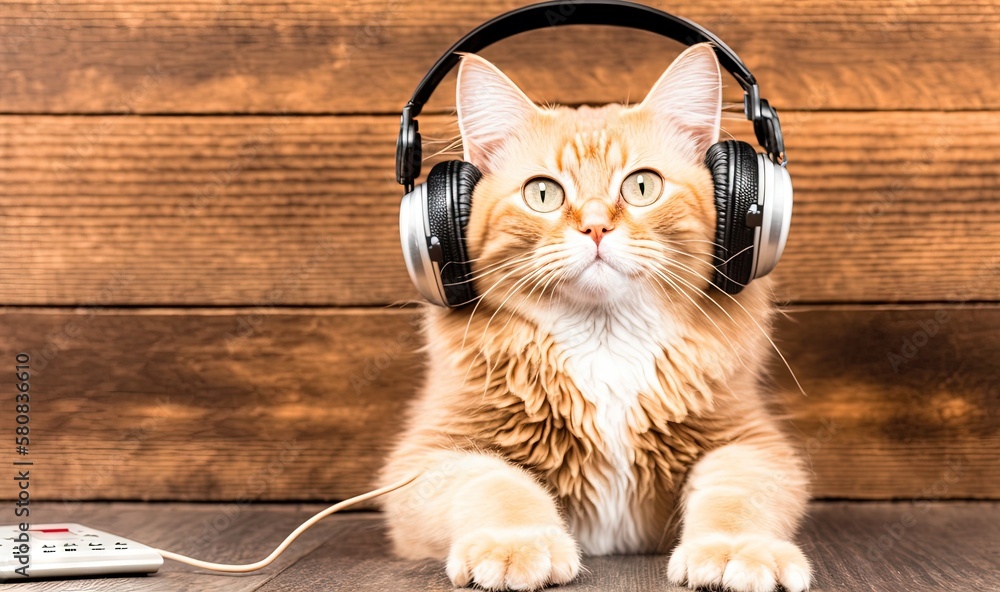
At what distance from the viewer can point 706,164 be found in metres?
1.08

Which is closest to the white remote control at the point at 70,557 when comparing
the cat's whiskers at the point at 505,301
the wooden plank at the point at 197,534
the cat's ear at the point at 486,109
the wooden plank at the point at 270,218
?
the wooden plank at the point at 197,534

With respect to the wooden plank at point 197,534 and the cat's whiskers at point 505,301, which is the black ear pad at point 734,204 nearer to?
the cat's whiskers at point 505,301

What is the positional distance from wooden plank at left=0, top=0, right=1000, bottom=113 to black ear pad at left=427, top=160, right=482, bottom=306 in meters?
0.51

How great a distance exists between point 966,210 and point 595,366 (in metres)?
0.86

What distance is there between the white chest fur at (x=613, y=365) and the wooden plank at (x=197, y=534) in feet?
1.48

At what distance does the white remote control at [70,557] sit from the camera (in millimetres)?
1014

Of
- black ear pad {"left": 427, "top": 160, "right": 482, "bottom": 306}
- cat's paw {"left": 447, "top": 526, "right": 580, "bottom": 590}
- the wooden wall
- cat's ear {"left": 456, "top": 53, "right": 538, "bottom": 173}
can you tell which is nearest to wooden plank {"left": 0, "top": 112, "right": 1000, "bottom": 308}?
the wooden wall

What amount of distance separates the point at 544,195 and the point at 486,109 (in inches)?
6.5

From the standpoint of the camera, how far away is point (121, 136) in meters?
1.54

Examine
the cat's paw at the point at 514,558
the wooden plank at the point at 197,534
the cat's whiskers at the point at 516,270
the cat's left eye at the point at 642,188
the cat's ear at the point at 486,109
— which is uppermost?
the cat's ear at the point at 486,109

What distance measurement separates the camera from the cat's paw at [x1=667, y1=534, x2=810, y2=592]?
871 mm

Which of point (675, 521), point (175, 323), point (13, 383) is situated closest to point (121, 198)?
point (175, 323)

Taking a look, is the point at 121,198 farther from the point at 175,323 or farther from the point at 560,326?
the point at 560,326

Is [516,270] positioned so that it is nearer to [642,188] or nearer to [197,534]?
[642,188]
